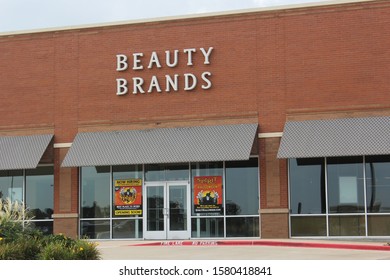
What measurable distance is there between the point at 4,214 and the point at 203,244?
29.9 ft

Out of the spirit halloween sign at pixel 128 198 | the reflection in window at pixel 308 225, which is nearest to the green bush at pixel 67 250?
the spirit halloween sign at pixel 128 198

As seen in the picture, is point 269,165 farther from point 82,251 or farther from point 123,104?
point 82,251

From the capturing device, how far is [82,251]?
55.9 ft

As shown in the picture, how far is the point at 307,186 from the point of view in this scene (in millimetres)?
27797

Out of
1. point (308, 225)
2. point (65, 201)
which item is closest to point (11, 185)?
point (65, 201)

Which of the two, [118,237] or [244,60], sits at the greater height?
[244,60]

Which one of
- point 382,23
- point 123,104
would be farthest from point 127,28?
point 382,23

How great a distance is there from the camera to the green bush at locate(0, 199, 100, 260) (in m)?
16.5

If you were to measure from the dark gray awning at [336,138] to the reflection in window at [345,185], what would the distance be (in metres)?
1.04

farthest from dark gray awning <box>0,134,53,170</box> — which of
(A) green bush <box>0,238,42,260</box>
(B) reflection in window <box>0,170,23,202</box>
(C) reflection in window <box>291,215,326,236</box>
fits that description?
(A) green bush <box>0,238,42,260</box>

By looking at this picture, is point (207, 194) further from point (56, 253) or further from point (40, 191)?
point (56, 253)

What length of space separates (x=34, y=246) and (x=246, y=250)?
26.2 ft

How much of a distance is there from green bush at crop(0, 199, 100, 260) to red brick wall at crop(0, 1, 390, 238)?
11.1 metres

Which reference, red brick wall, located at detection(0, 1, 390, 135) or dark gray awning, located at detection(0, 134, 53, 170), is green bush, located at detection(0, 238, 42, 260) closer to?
dark gray awning, located at detection(0, 134, 53, 170)
